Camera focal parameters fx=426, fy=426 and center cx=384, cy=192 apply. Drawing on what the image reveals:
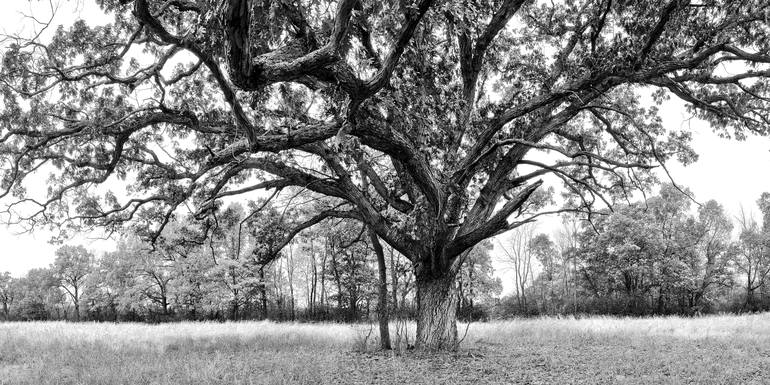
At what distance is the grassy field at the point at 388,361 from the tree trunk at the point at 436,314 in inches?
16.6

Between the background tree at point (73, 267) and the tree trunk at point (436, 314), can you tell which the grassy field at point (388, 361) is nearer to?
the tree trunk at point (436, 314)

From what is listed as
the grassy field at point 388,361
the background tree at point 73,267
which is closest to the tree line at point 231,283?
the background tree at point 73,267

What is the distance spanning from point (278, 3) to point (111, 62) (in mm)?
6051

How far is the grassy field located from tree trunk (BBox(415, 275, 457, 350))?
1.38 ft

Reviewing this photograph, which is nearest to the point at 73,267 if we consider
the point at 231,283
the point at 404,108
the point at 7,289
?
the point at 7,289

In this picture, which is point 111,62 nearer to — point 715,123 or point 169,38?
point 169,38

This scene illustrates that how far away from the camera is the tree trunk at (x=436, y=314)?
31.3 feet

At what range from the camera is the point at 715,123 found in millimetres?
10203

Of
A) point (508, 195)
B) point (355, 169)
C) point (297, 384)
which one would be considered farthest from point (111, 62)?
point (508, 195)

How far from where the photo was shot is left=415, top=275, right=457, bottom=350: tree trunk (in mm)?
9555

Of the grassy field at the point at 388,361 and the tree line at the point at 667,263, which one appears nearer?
the grassy field at the point at 388,361

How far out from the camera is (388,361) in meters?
8.59

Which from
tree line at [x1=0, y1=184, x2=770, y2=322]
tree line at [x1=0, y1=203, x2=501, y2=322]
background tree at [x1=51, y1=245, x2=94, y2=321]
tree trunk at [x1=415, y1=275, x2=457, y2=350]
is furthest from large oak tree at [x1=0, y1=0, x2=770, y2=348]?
background tree at [x1=51, y1=245, x2=94, y2=321]

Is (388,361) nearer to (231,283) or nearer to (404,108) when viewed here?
(404,108)
